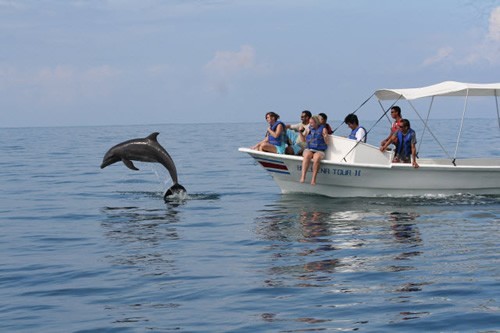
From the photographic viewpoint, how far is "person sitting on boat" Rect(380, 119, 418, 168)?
18172 mm

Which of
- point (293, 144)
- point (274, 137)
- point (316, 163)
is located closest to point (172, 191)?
point (274, 137)

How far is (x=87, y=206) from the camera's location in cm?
1991

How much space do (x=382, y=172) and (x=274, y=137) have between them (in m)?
2.56

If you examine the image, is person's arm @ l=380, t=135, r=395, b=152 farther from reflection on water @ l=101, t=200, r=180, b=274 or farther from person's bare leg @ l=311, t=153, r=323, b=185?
reflection on water @ l=101, t=200, r=180, b=274

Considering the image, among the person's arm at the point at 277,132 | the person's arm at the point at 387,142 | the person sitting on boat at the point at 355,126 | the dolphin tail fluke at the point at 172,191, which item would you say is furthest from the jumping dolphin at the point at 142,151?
the person's arm at the point at 387,142

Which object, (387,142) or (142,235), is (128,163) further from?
(387,142)

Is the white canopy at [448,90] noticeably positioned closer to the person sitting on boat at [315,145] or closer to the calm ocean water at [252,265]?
the person sitting on boat at [315,145]

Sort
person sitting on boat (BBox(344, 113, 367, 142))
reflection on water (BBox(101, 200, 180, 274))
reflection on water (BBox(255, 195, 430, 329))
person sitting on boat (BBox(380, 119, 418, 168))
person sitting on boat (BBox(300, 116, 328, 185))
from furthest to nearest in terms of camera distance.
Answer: person sitting on boat (BBox(344, 113, 367, 142)) < person sitting on boat (BBox(300, 116, 328, 185)) < person sitting on boat (BBox(380, 119, 418, 168)) < reflection on water (BBox(101, 200, 180, 274)) < reflection on water (BBox(255, 195, 430, 329))

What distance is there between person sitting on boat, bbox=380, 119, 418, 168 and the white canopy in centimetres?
110

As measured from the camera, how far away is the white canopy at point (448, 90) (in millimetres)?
19031

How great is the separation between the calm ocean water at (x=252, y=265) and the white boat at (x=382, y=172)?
0.31 m

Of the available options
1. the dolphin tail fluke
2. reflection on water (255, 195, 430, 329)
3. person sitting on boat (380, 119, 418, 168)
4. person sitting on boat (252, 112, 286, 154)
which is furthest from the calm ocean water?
person sitting on boat (252, 112, 286, 154)

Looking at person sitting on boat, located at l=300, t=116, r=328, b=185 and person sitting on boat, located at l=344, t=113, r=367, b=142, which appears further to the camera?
person sitting on boat, located at l=344, t=113, r=367, b=142

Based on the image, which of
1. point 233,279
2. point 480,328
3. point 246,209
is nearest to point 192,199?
point 246,209
